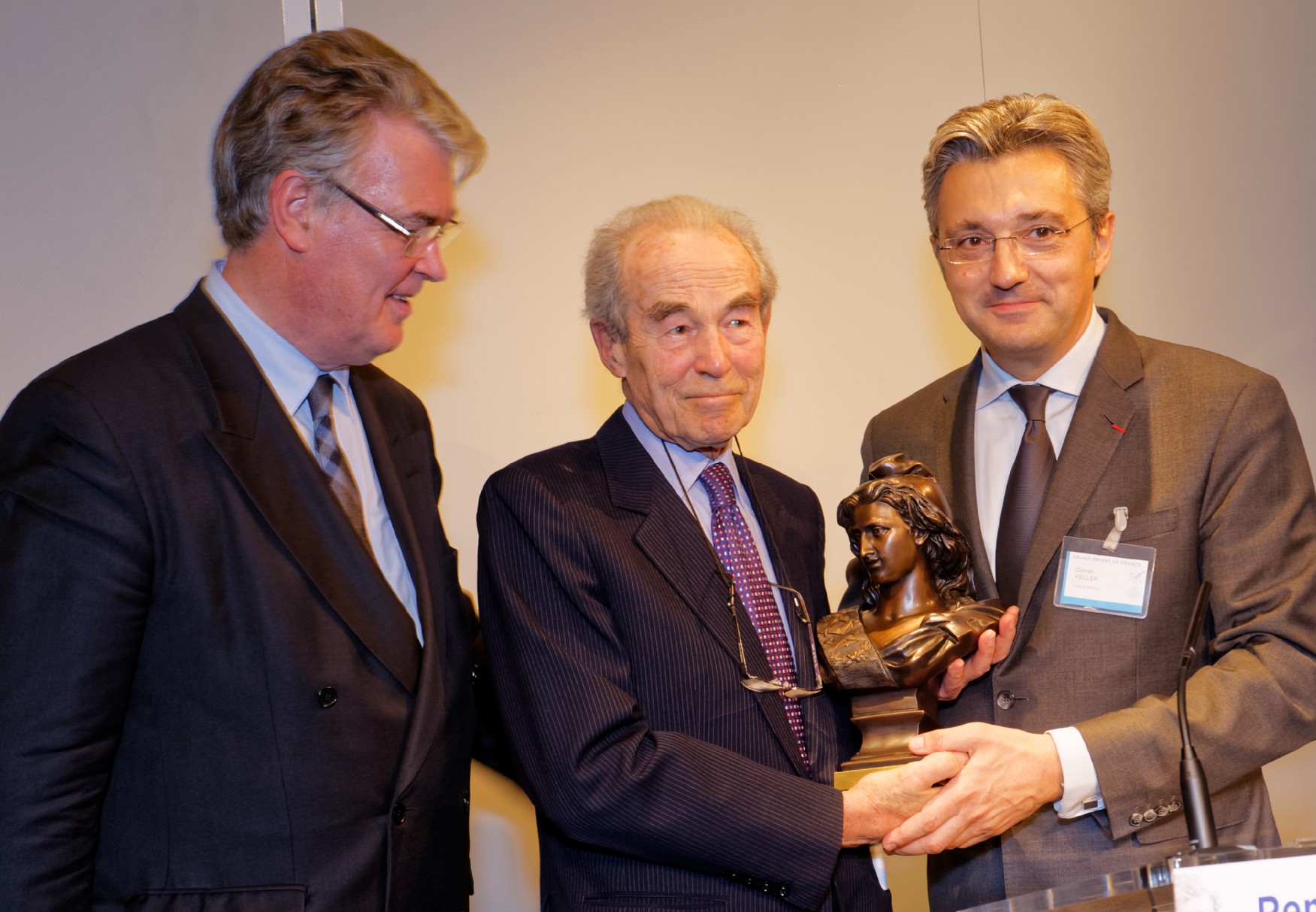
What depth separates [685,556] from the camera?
7.79 feet

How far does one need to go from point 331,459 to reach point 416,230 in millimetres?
501

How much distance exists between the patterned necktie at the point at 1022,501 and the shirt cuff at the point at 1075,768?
1.10 feet

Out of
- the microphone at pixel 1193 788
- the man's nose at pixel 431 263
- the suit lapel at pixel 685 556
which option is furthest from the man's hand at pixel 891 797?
the man's nose at pixel 431 263

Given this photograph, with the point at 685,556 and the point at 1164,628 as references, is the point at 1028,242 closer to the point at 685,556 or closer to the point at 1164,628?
the point at 1164,628

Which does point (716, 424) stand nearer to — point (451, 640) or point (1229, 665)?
point (451, 640)

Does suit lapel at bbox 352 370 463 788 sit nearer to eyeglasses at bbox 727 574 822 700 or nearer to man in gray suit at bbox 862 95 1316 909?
eyeglasses at bbox 727 574 822 700

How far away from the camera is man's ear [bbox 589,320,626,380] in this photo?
2.61 meters

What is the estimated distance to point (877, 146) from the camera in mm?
4117

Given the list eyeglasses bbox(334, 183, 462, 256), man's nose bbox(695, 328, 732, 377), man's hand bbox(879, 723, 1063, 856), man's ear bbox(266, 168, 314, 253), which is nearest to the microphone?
man's hand bbox(879, 723, 1063, 856)

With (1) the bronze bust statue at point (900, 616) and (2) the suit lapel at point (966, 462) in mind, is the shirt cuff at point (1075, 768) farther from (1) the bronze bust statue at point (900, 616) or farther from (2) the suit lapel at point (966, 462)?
(2) the suit lapel at point (966, 462)

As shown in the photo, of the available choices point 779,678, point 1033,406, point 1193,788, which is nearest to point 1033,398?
point 1033,406

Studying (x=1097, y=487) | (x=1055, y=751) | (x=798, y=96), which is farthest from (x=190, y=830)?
(x=798, y=96)

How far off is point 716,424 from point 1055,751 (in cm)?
94

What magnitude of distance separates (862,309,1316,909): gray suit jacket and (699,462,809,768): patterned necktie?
0.43 metres
